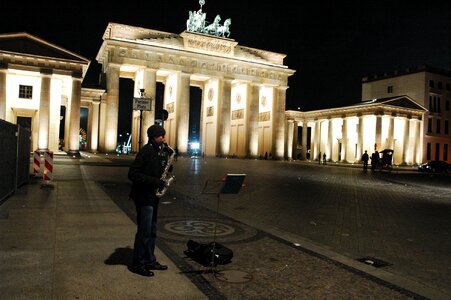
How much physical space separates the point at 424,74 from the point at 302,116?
22.3m

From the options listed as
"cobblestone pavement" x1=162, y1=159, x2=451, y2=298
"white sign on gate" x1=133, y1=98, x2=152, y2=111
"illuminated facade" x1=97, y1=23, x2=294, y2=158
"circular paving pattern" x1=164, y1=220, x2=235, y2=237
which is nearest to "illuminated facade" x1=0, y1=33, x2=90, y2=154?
"illuminated facade" x1=97, y1=23, x2=294, y2=158

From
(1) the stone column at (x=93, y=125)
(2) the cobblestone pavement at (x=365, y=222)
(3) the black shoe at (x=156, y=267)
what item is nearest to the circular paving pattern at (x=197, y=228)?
(2) the cobblestone pavement at (x=365, y=222)

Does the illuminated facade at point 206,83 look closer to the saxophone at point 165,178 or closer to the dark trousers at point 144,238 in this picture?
the saxophone at point 165,178

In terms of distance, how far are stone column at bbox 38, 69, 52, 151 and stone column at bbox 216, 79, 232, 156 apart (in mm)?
27099

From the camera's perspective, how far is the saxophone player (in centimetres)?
528

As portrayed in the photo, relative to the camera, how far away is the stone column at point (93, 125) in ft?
175

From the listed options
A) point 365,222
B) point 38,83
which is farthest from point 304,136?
point 365,222

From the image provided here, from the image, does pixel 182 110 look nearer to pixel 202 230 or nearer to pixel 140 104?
pixel 140 104

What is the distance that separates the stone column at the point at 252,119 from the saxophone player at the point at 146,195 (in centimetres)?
5656

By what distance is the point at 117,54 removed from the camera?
51.8 meters

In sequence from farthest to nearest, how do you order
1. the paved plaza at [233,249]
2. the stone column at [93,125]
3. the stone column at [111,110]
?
the stone column at [93,125] → the stone column at [111,110] → the paved plaza at [233,249]

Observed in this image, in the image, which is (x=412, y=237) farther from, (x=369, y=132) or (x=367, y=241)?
(x=369, y=132)


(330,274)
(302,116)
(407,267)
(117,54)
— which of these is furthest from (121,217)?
(302,116)

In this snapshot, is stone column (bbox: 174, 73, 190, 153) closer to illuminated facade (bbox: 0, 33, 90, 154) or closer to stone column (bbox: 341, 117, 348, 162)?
illuminated facade (bbox: 0, 33, 90, 154)
